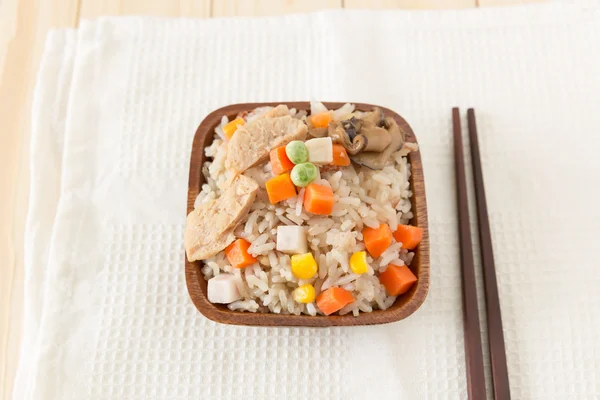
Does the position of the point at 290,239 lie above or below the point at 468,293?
above

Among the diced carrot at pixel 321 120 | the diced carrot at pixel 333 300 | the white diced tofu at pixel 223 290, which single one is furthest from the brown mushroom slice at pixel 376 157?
the white diced tofu at pixel 223 290

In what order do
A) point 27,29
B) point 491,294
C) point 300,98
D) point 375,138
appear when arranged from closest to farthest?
1. point 375,138
2. point 491,294
3. point 300,98
4. point 27,29

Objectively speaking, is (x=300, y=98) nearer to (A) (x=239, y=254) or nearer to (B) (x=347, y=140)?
(B) (x=347, y=140)

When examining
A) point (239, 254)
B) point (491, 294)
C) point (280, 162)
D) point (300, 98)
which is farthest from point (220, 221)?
point (491, 294)

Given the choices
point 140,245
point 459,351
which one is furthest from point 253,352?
point 459,351

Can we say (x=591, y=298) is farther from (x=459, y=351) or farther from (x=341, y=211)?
(x=341, y=211)

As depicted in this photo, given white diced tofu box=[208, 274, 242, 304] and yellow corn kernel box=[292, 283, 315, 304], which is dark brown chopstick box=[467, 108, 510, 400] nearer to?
yellow corn kernel box=[292, 283, 315, 304]
